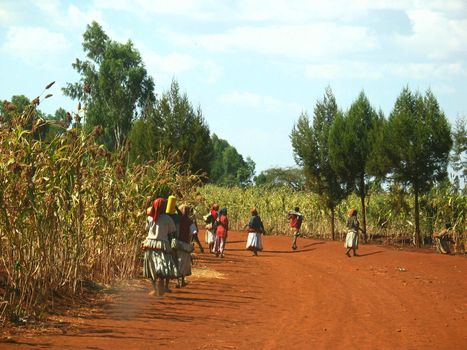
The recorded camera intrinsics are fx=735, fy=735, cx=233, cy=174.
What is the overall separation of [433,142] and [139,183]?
553 inches

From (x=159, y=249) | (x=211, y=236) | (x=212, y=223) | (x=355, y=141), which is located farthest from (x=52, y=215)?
(x=355, y=141)

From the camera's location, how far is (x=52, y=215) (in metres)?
11.0

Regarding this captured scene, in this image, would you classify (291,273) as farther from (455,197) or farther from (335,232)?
(335,232)

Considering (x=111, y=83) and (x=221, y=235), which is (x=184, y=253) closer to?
(x=221, y=235)

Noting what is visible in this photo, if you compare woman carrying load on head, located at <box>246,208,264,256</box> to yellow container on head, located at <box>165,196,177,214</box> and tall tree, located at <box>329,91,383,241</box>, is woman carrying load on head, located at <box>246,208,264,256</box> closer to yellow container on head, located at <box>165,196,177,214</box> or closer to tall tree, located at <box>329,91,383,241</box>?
tall tree, located at <box>329,91,383,241</box>

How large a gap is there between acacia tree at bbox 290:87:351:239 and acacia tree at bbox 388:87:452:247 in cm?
470

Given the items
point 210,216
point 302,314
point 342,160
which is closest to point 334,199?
point 342,160

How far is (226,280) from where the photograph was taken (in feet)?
56.5

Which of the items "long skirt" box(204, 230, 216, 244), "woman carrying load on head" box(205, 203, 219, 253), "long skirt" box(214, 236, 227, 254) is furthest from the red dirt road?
"long skirt" box(204, 230, 216, 244)

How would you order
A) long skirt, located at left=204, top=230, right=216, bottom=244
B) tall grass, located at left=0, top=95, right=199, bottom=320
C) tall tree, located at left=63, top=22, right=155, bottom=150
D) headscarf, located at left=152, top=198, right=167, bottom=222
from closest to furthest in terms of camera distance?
1. tall grass, located at left=0, top=95, right=199, bottom=320
2. headscarf, located at left=152, top=198, right=167, bottom=222
3. long skirt, located at left=204, top=230, right=216, bottom=244
4. tall tree, located at left=63, top=22, right=155, bottom=150

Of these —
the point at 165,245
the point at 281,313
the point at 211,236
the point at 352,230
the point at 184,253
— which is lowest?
→ the point at 281,313

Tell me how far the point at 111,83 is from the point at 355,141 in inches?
1367

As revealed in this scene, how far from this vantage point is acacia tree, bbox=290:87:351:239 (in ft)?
105

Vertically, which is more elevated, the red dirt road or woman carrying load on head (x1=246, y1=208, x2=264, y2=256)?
woman carrying load on head (x1=246, y1=208, x2=264, y2=256)
